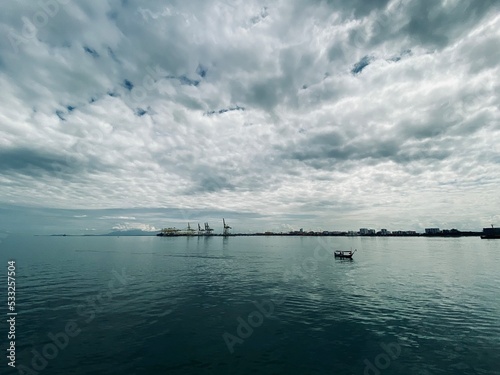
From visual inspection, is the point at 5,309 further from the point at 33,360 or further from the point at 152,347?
the point at 152,347

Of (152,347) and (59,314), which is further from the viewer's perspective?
(59,314)

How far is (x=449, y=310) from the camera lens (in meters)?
35.9

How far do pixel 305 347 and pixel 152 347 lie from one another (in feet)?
48.0

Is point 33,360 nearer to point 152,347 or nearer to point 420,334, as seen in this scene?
point 152,347

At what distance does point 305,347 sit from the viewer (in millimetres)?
24484

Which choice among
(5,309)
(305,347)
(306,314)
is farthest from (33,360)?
(306,314)

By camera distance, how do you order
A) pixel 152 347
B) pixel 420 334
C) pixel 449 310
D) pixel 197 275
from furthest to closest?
pixel 197 275 < pixel 449 310 < pixel 420 334 < pixel 152 347

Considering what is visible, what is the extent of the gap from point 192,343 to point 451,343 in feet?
85.0

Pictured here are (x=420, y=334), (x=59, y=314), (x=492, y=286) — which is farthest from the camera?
(x=492, y=286)

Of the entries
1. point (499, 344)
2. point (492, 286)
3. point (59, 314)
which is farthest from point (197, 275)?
point (492, 286)

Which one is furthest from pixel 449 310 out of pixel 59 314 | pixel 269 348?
pixel 59 314

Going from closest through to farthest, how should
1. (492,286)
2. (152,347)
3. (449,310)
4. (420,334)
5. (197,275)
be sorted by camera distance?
1. (152,347)
2. (420,334)
3. (449,310)
4. (492,286)
5. (197,275)

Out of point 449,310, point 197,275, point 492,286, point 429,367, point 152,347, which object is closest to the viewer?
point 429,367

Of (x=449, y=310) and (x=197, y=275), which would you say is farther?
(x=197, y=275)
